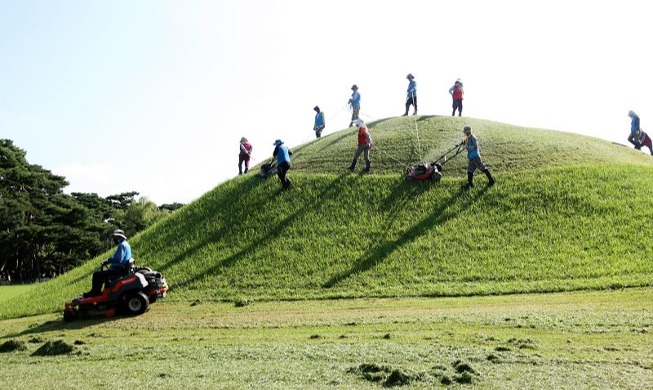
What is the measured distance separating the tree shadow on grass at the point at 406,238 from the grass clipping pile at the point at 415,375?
1060cm

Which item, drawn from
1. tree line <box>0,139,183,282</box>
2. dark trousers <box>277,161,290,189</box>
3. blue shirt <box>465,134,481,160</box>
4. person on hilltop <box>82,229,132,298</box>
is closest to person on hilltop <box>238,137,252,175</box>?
dark trousers <box>277,161,290,189</box>

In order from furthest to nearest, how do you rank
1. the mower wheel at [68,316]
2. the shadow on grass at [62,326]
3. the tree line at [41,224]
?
the tree line at [41,224] → the mower wheel at [68,316] → the shadow on grass at [62,326]

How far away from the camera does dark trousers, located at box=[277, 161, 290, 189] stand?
27497mm

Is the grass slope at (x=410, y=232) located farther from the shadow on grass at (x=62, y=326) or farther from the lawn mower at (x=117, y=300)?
the shadow on grass at (x=62, y=326)

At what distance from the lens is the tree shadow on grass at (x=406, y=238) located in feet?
70.2

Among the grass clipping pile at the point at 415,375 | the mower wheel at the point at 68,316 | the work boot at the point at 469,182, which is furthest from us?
the work boot at the point at 469,182

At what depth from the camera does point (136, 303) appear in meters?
18.2

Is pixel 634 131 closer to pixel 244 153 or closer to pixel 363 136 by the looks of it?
pixel 363 136

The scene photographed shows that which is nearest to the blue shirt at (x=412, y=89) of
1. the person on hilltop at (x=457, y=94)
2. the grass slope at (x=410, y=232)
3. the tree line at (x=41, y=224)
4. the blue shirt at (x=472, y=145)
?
the person on hilltop at (x=457, y=94)

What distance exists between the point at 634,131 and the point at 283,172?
23.3m

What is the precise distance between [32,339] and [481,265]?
14371 millimetres

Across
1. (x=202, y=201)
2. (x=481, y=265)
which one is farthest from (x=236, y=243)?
(x=481, y=265)

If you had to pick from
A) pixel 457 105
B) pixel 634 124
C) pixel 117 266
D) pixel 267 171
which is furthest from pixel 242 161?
pixel 634 124

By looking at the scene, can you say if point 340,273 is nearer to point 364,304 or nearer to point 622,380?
point 364,304
